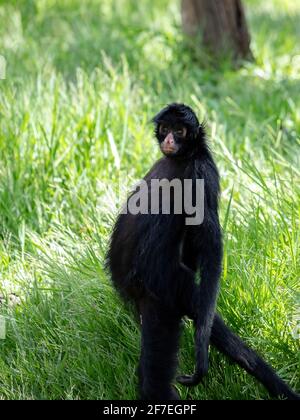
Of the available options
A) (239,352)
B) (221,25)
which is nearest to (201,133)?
(239,352)

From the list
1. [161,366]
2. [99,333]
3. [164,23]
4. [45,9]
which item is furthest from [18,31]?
[161,366]

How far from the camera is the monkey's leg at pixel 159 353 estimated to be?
10.3 feet

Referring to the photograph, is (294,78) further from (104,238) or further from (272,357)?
(272,357)

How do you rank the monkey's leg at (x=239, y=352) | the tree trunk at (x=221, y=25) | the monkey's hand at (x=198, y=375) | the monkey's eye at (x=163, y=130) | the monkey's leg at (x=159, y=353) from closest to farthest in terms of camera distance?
1. the monkey's hand at (x=198, y=375)
2. the monkey's leg at (x=159, y=353)
3. the monkey's leg at (x=239, y=352)
4. the monkey's eye at (x=163, y=130)
5. the tree trunk at (x=221, y=25)

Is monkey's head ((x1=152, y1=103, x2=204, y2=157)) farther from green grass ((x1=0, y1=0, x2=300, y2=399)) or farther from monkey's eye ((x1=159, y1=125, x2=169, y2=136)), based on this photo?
green grass ((x1=0, y1=0, x2=300, y2=399))

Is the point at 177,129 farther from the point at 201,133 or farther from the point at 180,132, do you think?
the point at 201,133

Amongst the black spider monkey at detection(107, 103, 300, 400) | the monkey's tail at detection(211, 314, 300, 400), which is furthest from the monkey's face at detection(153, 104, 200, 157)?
the monkey's tail at detection(211, 314, 300, 400)

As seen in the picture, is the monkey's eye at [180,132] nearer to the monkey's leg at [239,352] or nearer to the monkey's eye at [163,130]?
the monkey's eye at [163,130]

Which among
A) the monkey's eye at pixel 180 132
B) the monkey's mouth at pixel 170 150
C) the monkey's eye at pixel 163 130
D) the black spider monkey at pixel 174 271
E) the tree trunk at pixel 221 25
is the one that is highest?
the tree trunk at pixel 221 25

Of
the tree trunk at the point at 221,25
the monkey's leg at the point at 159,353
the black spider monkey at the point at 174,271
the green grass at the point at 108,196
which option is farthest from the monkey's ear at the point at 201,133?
the tree trunk at the point at 221,25

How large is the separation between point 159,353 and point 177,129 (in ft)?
3.01

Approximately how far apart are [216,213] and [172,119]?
429mm

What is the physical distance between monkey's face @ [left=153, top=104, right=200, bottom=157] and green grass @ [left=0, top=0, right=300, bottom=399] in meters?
0.63

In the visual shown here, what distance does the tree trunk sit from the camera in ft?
25.9
